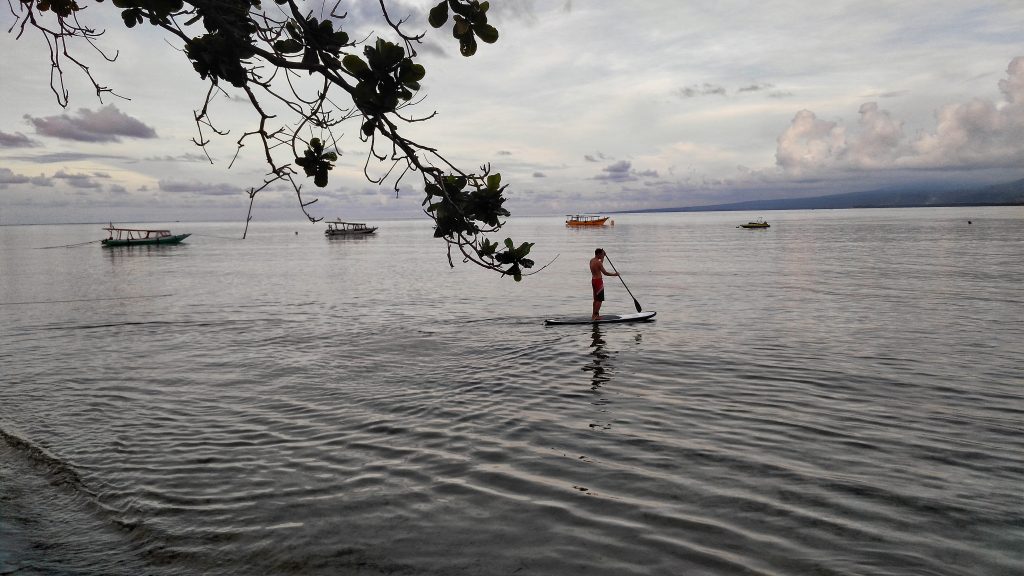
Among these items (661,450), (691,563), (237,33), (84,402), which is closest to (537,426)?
(661,450)

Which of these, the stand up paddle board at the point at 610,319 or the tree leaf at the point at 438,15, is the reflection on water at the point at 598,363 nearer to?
the stand up paddle board at the point at 610,319

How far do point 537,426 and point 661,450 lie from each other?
7.27 ft

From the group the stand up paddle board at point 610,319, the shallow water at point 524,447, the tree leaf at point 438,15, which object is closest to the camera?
the tree leaf at point 438,15

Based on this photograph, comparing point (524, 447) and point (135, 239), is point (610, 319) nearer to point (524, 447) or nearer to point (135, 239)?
point (524, 447)

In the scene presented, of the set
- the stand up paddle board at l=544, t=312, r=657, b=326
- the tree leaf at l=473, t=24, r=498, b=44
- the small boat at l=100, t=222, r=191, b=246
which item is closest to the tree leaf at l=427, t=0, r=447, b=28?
the tree leaf at l=473, t=24, r=498, b=44

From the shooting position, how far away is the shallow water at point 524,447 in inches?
254

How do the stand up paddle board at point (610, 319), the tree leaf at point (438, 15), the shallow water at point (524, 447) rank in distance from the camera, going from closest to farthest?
the tree leaf at point (438, 15)
the shallow water at point (524, 447)
the stand up paddle board at point (610, 319)

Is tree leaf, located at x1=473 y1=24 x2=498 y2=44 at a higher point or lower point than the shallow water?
higher

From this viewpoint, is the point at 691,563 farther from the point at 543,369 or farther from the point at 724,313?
the point at 724,313

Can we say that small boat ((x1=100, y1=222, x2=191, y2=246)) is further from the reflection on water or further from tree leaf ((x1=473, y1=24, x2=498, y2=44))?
tree leaf ((x1=473, y1=24, x2=498, y2=44))

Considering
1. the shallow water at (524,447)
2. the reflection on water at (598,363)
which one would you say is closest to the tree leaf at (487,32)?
the shallow water at (524,447)

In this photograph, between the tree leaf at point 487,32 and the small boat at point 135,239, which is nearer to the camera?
the tree leaf at point 487,32

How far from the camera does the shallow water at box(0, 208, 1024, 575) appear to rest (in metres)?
6.45

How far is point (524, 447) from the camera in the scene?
945 centimetres
